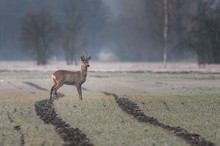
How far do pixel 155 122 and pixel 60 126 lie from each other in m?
3.61

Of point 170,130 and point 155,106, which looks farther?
point 155,106

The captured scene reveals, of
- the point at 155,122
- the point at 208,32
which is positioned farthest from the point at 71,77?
the point at 208,32

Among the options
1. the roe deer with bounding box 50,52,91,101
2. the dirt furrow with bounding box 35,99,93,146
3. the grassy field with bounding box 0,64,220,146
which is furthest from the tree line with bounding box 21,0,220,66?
the dirt furrow with bounding box 35,99,93,146

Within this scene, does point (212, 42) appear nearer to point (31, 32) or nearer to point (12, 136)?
point (31, 32)

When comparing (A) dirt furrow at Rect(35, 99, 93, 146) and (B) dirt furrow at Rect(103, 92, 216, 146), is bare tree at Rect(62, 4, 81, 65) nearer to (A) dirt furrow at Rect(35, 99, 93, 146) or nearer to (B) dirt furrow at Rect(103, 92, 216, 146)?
(B) dirt furrow at Rect(103, 92, 216, 146)

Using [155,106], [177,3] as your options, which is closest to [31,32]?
[177,3]

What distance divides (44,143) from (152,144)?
3115 mm

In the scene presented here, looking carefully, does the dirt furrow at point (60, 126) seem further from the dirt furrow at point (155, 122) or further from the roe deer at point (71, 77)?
the dirt furrow at point (155, 122)

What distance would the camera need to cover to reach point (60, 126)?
21250mm

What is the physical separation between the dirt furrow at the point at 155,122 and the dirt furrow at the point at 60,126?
3.02m

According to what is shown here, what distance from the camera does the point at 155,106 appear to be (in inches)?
1081

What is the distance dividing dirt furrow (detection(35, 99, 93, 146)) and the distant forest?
4444 cm

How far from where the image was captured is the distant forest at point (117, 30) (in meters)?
80.4

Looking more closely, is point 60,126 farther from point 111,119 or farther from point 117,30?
point 117,30
